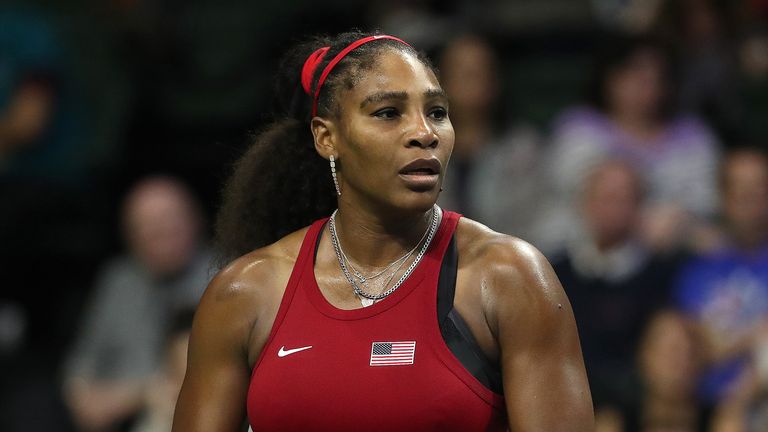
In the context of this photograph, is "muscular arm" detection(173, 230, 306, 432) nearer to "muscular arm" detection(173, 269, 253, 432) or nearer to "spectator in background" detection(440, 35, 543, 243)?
"muscular arm" detection(173, 269, 253, 432)

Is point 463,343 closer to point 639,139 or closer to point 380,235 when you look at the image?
point 380,235

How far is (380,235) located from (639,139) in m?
3.00

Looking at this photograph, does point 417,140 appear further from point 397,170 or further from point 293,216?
point 293,216

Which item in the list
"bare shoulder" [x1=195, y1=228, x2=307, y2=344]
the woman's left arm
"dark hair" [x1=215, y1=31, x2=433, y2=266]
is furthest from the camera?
"dark hair" [x1=215, y1=31, x2=433, y2=266]

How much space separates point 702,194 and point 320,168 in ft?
9.46

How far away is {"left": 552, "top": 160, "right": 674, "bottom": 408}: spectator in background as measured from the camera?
16.1 feet

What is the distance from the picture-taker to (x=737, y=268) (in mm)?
4988

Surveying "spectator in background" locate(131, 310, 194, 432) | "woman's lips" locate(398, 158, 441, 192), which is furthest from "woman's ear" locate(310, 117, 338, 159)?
"spectator in background" locate(131, 310, 194, 432)

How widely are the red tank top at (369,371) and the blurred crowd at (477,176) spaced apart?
6.78 ft

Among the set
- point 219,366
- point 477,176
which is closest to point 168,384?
point 477,176

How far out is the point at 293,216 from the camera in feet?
9.84

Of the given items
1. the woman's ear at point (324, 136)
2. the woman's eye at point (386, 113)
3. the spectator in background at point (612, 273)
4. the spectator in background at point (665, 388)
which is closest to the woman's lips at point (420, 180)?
the woman's eye at point (386, 113)

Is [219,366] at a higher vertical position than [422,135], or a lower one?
lower

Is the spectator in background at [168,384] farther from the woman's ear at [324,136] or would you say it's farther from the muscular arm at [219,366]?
the woman's ear at [324,136]
